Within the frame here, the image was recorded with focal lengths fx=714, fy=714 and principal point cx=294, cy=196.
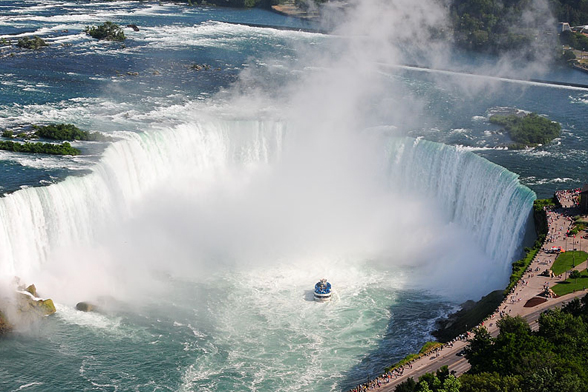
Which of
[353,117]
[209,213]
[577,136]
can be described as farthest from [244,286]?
[577,136]

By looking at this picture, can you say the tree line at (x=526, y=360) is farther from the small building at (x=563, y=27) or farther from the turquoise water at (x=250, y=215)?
the small building at (x=563, y=27)

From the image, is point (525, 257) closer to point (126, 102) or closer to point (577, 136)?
point (577, 136)

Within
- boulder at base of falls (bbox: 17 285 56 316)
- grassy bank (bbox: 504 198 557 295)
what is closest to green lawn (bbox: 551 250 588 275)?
grassy bank (bbox: 504 198 557 295)

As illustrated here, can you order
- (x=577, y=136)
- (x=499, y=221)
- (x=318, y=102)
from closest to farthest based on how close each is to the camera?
(x=499, y=221)
(x=577, y=136)
(x=318, y=102)

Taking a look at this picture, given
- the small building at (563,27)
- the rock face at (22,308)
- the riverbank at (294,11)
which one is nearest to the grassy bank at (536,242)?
the rock face at (22,308)

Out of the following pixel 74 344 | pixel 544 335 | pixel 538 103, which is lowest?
pixel 74 344

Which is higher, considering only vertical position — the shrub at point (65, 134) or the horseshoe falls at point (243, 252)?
the shrub at point (65, 134)

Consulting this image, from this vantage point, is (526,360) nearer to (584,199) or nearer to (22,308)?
(584,199)
